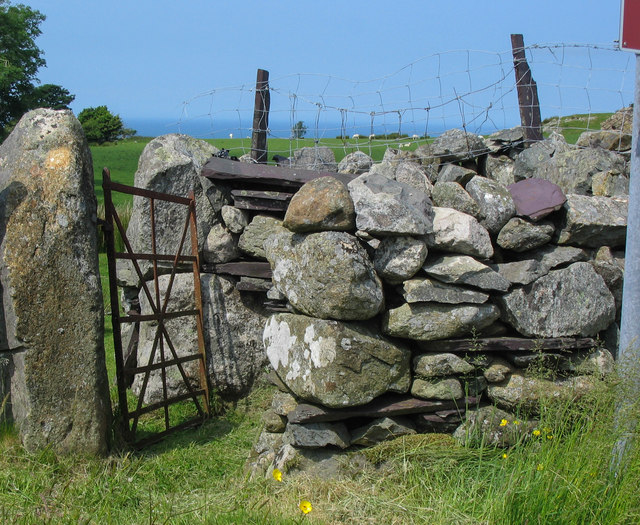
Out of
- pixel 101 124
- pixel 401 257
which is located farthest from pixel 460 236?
pixel 101 124

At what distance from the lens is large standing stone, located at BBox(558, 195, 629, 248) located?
4.63m

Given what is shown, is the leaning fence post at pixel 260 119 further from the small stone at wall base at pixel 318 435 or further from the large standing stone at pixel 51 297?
the small stone at wall base at pixel 318 435

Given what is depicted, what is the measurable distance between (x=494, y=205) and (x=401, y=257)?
89 cm

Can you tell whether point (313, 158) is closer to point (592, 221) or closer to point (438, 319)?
point (438, 319)

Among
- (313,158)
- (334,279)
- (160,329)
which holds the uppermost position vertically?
(313,158)

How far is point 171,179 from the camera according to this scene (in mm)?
6035

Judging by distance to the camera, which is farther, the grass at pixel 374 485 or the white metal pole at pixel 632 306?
the white metal pole at pixel 632 306

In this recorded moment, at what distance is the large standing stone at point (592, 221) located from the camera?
4.63m

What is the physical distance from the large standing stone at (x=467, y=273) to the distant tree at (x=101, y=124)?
132 feet

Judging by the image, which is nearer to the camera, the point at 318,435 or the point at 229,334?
the point at 318,435

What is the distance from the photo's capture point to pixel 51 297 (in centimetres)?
451

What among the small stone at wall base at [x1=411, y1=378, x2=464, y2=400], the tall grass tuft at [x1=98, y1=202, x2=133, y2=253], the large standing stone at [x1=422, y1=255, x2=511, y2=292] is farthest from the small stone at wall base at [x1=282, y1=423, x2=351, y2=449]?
the tall grass tuft at [x1=98, y1=202, x2=133, y2=253]

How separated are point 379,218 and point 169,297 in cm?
260

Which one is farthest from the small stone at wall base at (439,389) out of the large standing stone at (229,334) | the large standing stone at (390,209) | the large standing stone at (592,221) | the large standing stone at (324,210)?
the large standing stone at (229,334)
